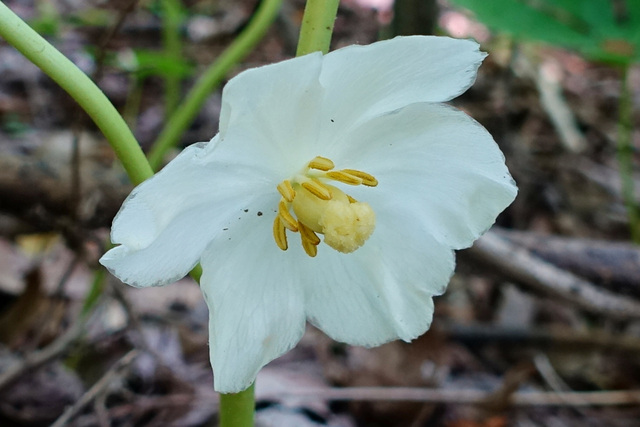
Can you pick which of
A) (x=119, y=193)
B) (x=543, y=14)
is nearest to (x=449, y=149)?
(x=119, y=193)

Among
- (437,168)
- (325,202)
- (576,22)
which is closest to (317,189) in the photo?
(325,202)

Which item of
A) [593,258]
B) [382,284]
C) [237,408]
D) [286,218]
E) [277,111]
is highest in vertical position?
[277,111]

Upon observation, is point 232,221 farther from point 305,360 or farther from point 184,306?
point 184,306

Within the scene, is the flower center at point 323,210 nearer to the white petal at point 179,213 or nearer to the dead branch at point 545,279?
the white petal at point 179,213

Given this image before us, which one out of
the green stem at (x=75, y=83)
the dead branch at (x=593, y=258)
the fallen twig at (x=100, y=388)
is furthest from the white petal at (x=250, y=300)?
the dead branch at (x=593, y=258)

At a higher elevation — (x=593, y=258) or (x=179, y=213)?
(x=179, y=213)

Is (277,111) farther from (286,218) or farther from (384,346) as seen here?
(384,346)
